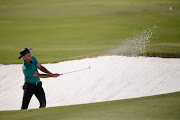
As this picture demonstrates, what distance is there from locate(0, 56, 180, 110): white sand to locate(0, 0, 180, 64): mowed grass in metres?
0.96

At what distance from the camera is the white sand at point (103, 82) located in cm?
775

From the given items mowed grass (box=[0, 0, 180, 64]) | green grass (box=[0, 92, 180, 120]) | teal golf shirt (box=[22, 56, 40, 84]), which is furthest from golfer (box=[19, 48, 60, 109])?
mowed grass (box=[0, 0, 180, 64])

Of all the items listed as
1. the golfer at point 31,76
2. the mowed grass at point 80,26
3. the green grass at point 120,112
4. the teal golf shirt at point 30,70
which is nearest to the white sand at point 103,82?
the mowed grass at point 80,26

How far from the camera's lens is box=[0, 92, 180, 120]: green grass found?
3.95 meters

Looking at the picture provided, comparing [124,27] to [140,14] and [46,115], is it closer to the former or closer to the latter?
[140,14]

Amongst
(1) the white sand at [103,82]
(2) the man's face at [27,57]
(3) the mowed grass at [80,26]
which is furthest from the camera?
(3) the mowed grass at [80,26]

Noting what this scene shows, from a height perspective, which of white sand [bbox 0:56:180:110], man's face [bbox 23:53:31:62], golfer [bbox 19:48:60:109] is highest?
man's face [bbox 23:53:31:62]

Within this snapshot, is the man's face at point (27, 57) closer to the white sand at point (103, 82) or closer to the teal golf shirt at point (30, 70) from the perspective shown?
the teal golf shirt at point (30, 70)

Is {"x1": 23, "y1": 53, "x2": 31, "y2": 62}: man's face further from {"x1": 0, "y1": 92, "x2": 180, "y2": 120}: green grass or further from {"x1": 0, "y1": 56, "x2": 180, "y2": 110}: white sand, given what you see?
{"x1": 0, "y1": 56, "x2": 180, "y2": 110}: white sand

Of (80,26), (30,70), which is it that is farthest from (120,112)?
(80,26)

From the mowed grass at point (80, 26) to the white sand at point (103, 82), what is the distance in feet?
3.16

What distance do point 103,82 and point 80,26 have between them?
7968 mm

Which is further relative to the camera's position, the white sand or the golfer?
the white sand

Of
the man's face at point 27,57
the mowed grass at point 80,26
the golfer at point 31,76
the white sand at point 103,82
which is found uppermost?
the mowed grass at point 80,26
